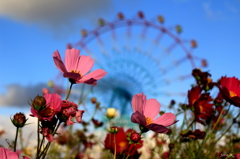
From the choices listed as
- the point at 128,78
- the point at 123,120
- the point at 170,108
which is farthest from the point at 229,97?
the point at 128,78

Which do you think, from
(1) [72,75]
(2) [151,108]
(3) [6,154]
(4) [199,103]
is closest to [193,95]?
(4) [199,103]

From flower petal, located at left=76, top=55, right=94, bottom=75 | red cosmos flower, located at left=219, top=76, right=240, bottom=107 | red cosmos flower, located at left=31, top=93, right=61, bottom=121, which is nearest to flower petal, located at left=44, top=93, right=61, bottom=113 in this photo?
red cosmos flower, located at left=31, top=93, right=61, bottom=121

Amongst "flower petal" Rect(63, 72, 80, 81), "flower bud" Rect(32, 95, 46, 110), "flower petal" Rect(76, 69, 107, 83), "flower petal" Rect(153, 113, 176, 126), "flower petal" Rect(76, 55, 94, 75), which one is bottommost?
"flower bud" Rect(32, 95, 46, 110)

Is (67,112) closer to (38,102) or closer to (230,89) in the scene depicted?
(38,102)

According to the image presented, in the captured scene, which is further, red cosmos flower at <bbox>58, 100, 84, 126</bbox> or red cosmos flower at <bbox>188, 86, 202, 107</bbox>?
red cosmos flower at <bbox>188, 86, 202, 107</bbox>

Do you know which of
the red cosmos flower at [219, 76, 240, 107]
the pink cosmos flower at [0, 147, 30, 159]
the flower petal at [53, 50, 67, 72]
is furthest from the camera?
the red cosmos flower at [219, 76, 240, 107]

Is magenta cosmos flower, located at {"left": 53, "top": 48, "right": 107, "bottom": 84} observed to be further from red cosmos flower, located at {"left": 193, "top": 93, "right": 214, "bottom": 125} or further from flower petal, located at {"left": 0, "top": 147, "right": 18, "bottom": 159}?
red cosmos flower, located at {"left": 193, "top": 93, "right": 214, "bottom": 125}

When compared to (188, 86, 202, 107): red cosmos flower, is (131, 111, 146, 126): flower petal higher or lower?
lower

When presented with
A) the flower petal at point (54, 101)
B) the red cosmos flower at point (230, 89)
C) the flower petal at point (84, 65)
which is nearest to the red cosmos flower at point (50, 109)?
the flower petal at point (54, 101)
